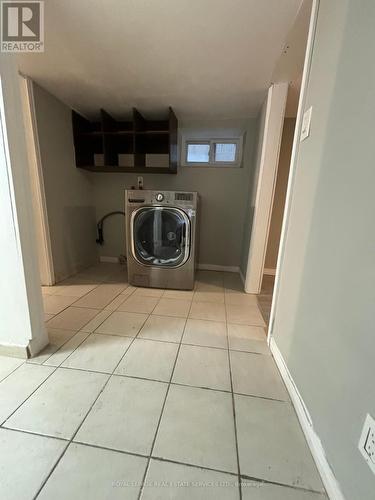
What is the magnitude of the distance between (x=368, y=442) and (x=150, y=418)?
689 millimetres

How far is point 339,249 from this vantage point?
0.65 m

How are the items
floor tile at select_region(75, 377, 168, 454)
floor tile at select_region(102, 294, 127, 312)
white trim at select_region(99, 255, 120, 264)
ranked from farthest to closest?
white trim at select_region(99, 255, 120, 264)
floor tile at select_region(102, 294, 127, 312)
floor tile at select_region(75, 377, 168, 454)

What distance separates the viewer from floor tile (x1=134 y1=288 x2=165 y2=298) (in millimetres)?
1925

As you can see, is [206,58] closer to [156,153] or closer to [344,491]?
[156,153]

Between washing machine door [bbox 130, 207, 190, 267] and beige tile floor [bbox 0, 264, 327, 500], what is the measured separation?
74 cm

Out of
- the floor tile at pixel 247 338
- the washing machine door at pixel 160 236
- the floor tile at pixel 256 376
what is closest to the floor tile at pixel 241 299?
the floor tile at pixel 247 338

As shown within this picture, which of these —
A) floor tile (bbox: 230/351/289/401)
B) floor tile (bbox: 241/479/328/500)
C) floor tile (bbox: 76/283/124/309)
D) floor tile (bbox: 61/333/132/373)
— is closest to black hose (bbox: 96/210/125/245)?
floor tile (bbox: 76/283/124/309)

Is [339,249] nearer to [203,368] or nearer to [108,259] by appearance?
[203,368]

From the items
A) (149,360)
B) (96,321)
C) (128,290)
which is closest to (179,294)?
(128,290)

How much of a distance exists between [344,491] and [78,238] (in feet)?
8.98

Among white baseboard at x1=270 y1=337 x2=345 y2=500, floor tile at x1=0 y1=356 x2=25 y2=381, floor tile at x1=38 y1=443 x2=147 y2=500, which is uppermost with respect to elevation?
white baseboard at x1=270 y1=337 x2=345 y2=500

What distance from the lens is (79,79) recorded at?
66.4 inches

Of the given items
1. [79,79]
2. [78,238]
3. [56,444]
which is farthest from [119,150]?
[56,444]

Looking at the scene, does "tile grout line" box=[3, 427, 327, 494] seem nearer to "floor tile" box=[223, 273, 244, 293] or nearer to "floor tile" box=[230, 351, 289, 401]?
"floor tile" box=[230, 351, 289, 401]
